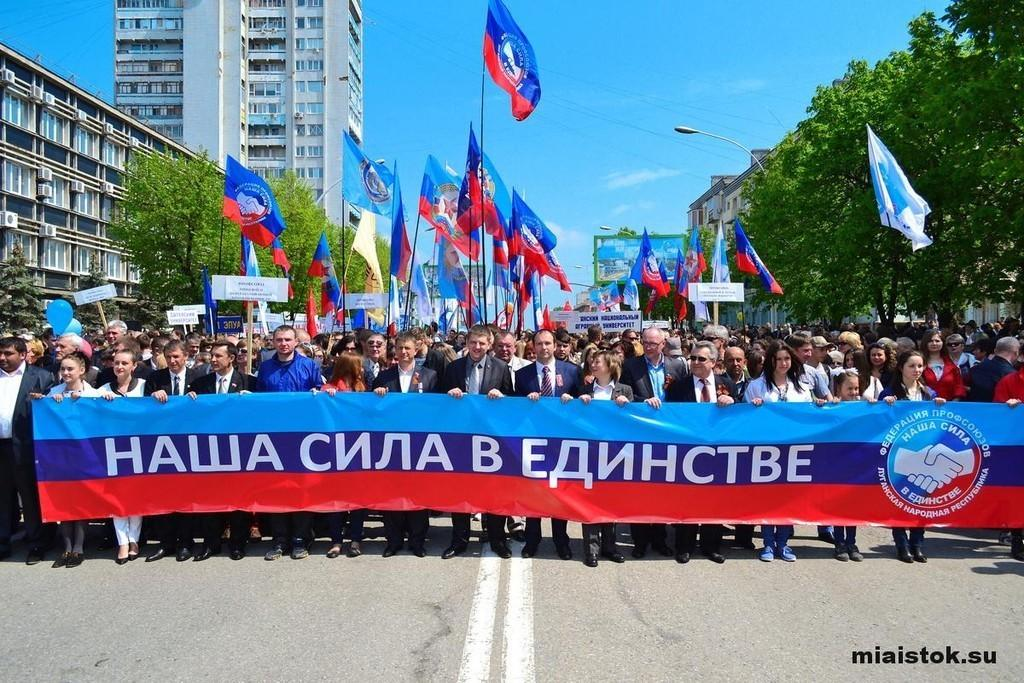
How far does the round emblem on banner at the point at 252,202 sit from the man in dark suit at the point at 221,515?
5578 millimetres

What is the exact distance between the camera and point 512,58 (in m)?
11.8

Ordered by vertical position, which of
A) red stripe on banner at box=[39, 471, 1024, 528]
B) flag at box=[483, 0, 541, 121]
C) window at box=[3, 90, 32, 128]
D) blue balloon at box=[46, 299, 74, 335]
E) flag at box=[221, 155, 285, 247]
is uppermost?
window at box=[3, 90, 32, 128]

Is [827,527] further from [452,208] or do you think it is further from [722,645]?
[452,208]

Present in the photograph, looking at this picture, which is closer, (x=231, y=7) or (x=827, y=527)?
(x=827, y=527)

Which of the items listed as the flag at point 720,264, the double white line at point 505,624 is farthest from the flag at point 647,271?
the double white line at point 505,624

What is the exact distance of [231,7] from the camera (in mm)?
88125

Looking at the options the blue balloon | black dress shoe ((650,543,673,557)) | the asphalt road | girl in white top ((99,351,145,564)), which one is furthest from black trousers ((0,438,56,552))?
the blue balloon

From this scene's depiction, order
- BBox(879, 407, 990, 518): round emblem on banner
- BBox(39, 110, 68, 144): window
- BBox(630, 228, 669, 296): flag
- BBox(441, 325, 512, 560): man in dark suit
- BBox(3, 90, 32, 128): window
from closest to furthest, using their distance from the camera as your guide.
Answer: BBox(879, 407, 990, 518): round emblem on banner → BBox(441, 325, 512, 560): man in dark suit → BBox(630, 228, 669, 296): flag → BBox(3, 90, 32, 128): window → BBox(39, 110, 68, 144): window

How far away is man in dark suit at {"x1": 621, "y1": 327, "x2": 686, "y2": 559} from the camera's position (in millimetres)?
6652

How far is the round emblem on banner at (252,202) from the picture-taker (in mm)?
12250

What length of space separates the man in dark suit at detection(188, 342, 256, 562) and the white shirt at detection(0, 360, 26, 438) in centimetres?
134

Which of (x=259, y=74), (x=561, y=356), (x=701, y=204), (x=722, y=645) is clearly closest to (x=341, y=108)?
(x=259, y=74)

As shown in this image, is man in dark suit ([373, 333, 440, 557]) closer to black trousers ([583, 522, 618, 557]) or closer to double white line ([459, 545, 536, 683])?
double white line ([459, 545, 536, 683])

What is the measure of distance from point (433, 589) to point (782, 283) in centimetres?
3255
